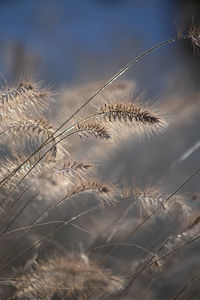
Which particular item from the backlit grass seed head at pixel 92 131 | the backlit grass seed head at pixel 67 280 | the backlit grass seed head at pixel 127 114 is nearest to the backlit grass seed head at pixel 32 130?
the backlit grass seed head at pixel 92 131

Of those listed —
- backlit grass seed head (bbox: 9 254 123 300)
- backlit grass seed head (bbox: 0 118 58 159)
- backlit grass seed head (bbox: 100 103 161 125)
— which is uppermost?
backlit grass seed head (bbox: 0 118 58 159)

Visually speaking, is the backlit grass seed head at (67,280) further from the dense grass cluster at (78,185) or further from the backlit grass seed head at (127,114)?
the backlit grass seed head at (127,114)

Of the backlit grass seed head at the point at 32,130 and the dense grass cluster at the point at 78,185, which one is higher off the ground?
the backlit grass seed head at the point at 32,130

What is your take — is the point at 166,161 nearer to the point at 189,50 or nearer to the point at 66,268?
the point at 66,268

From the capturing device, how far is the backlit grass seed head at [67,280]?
1.63 metres

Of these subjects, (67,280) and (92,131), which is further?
(92,131)

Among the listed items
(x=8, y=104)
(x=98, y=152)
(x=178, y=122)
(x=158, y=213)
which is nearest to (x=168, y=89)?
(x=178, y=122)

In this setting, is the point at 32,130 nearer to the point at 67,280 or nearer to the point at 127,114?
the point at 127,114

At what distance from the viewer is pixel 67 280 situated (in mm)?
1680

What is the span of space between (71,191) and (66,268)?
57 cm

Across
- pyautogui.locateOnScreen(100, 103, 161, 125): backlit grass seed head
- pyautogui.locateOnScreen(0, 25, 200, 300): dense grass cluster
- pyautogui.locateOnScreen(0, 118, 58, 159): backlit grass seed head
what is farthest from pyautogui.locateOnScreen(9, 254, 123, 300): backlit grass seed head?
pyautogui.locateOnScreen(100, 103, 161, 125): backlit grass seed head

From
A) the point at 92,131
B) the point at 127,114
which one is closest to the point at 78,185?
the point at 92,131

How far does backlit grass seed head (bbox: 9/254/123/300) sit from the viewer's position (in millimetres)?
1626

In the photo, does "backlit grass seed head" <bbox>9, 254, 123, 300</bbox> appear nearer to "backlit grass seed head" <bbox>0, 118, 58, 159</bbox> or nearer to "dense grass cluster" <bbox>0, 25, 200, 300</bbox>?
"dense grass cluster" <bbox>0, 25, 200, 300</bbox>
